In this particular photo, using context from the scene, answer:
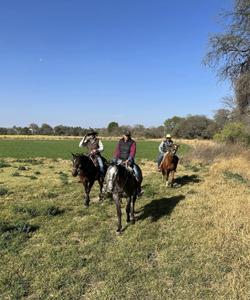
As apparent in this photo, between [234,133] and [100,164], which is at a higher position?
[234,133]

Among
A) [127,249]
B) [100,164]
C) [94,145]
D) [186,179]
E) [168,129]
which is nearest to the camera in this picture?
[127,249]

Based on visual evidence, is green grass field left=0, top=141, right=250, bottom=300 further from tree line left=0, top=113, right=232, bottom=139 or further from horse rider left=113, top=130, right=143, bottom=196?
tree line left=0, top=113, right=232, bottom=139

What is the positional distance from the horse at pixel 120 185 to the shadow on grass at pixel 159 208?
65cm

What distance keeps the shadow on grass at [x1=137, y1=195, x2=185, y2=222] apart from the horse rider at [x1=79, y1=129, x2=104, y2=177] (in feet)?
7.53

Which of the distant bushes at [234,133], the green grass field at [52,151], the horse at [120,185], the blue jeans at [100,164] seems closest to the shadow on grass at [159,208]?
the horse at [120,185]

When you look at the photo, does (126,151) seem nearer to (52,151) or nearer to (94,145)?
(94,145)

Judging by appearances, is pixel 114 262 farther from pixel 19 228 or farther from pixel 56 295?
pixel 19 228

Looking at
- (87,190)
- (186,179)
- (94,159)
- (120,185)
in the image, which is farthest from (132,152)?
(186,179)

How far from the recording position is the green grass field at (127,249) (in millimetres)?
5762

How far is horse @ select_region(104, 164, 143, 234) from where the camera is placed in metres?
8.85

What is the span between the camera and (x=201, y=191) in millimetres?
13734

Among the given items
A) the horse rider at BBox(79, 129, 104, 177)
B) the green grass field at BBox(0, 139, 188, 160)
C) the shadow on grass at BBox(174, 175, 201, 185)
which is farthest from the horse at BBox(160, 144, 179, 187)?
the green grass field at BBox(0, 139, 188, 160)

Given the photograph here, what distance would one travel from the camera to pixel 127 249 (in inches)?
295

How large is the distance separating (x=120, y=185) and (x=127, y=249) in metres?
1.98
